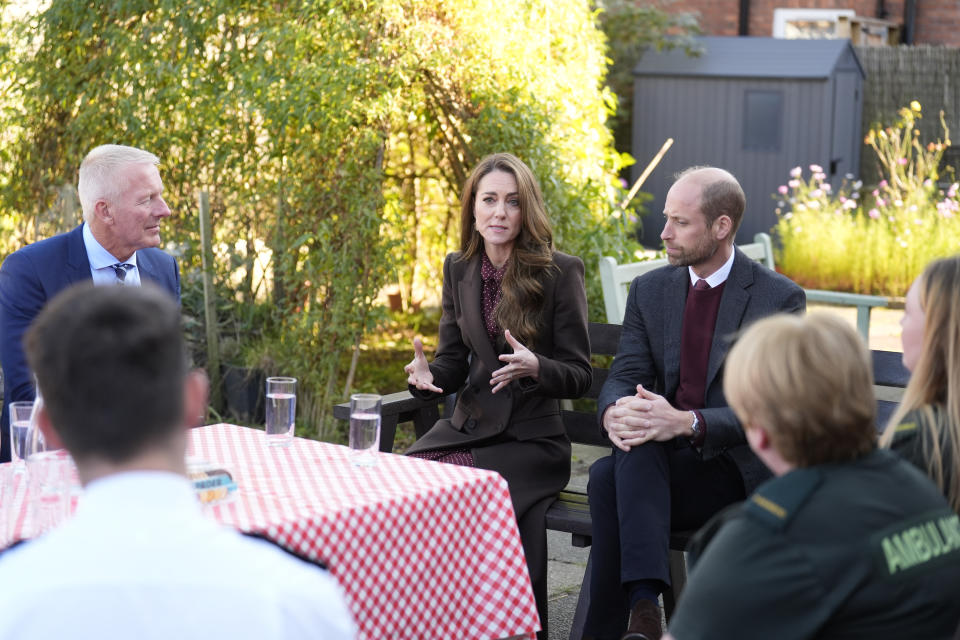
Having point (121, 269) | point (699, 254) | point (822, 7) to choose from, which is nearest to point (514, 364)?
point (699, 254)

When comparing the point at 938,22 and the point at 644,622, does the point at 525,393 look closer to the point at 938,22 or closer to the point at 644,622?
the point at 644,622

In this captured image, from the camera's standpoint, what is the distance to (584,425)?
161 inches

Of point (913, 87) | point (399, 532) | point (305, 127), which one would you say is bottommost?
point (399, 532)

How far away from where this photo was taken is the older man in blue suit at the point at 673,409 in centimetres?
324

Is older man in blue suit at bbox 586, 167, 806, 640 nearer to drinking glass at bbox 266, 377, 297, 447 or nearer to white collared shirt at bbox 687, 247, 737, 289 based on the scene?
white collared shirt at bbox 687, 247, 737, 289

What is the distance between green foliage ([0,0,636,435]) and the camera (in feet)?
18.6

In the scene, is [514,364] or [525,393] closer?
[514,364]

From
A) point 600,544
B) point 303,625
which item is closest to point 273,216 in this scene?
point 600,544

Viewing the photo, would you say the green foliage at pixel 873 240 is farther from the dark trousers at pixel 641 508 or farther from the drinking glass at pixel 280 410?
the drinking glass at pixel 280 410

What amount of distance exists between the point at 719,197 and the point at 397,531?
5.60ft

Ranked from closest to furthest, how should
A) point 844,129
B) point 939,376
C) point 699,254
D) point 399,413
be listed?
point 939,376 → point 699,254 → point 399,413 → point 844,129

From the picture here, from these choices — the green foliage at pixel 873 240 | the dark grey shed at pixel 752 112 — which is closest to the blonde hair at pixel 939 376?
the green foliage at pixel 873 240

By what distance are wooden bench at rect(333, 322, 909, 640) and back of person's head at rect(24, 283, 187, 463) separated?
2142 millimetres

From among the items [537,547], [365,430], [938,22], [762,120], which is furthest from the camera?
[938,22]
